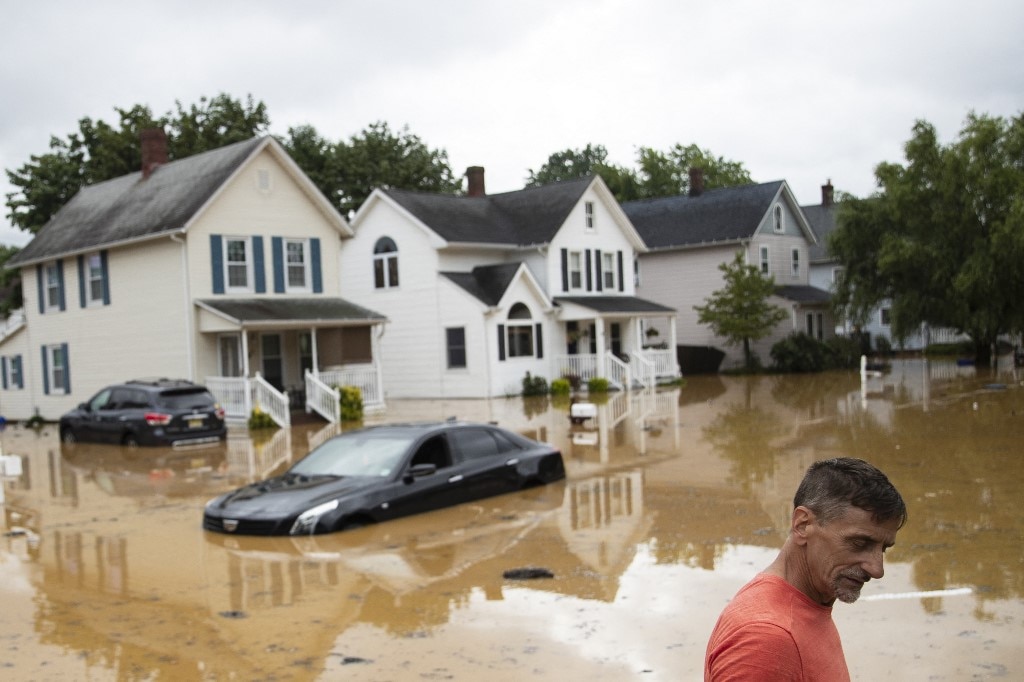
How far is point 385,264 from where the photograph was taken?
39.1 meters

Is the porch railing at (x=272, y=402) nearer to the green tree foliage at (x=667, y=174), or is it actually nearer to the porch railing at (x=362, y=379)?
the porch railing at (x=362, y=379)

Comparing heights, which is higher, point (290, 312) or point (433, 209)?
point (433, 209)

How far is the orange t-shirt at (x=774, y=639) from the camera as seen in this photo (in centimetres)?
273

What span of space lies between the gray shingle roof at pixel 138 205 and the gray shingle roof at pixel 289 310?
2753 millimetres

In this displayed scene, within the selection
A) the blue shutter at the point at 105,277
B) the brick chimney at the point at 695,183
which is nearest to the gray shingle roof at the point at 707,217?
the brick chimney at the point at 695,183

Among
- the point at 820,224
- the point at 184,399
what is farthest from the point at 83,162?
the point at 820,224

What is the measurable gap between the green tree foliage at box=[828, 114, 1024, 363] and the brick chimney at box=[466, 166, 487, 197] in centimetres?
1665

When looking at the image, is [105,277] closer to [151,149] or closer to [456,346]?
[151,149]

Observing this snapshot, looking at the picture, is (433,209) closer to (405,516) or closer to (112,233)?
(112,233)

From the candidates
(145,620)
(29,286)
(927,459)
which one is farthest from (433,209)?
(145,620)

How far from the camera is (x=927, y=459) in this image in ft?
56.0

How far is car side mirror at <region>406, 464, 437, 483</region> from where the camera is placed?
13.4 m

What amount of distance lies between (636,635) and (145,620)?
4283mm

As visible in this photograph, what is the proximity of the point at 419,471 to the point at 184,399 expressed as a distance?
43.6 ft
